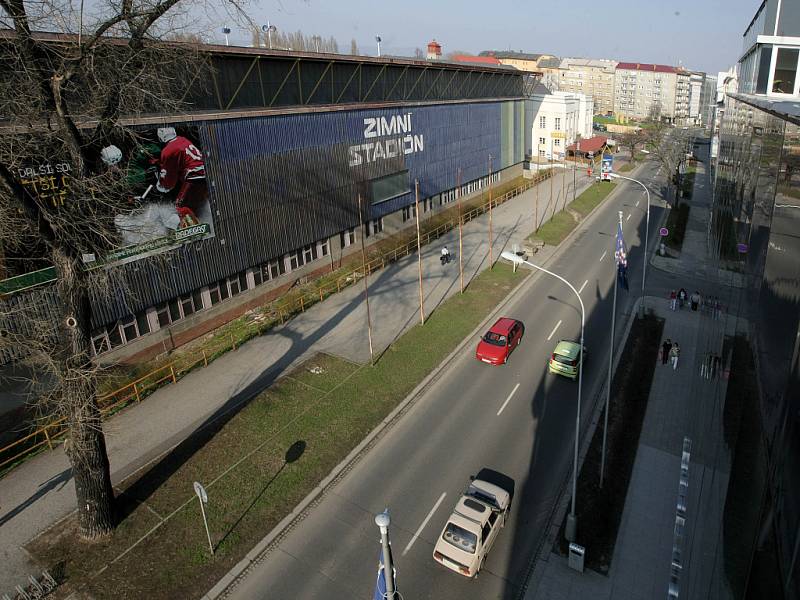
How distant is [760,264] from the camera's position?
29.2 ft

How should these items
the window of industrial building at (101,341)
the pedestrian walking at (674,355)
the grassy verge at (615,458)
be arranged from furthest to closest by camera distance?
1. the pedestrian walking at (674,355)
2. the window of industrial building at (101,341)
3. the grassy verge at (615,458)

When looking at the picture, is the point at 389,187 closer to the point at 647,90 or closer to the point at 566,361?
the point at 566,361

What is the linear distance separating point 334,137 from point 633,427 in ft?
71.3

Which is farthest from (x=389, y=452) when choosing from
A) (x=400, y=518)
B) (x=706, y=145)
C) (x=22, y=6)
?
(x=706, y=145)

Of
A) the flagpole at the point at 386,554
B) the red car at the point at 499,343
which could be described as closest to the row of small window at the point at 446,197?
the red car at the point at 499,343

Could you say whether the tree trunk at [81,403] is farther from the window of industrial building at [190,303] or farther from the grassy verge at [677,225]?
the grassy verge at [677,225]

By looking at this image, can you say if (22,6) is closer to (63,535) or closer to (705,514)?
(63,535)

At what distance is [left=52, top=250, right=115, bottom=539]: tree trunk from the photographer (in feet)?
41.2

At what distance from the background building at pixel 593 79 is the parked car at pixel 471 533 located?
145932 millimetres

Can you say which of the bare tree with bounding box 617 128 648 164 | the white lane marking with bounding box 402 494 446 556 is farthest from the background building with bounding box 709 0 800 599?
the bare tree with bounding box 617 128 648 164

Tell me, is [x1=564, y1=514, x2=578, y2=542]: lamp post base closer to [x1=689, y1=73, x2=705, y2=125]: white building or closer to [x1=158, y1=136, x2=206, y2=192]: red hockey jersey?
[x1=158, y1=136, x2=206, y2=192]: red hockey jersey

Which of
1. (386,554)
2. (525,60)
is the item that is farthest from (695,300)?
(525,60)

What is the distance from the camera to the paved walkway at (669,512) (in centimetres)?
1110

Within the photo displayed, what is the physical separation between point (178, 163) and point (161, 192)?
1.44m
